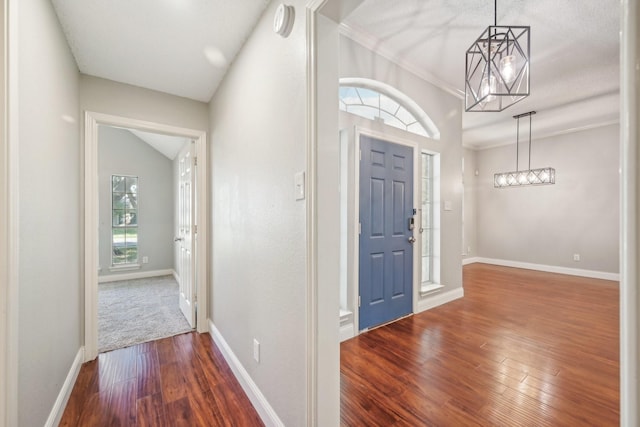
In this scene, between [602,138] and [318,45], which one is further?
[602,138]

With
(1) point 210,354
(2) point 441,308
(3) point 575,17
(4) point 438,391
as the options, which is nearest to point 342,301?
(4) point 438,391

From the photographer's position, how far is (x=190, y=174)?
9.34ft

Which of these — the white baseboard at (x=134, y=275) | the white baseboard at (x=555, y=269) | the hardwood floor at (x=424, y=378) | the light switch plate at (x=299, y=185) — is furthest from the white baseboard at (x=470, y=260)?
the white baseboard at (x=134, y=275)

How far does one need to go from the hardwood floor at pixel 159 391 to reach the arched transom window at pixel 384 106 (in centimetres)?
244

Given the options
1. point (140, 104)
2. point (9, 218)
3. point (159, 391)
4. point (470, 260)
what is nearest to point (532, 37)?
point (140, 104)

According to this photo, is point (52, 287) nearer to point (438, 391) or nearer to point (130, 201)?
point (438, 391)

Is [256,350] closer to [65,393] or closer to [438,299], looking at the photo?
[65,393]

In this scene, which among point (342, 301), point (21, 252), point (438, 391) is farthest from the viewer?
point (342, 301)

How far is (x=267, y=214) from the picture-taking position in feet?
5.21

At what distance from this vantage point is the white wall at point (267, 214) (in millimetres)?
1298

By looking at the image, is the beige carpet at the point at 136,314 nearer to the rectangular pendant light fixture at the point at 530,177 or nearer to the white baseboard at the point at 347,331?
the white baseboard at the point at 347,331

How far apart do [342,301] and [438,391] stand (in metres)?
1.05

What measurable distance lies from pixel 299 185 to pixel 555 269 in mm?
6202

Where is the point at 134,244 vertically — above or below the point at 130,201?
below
